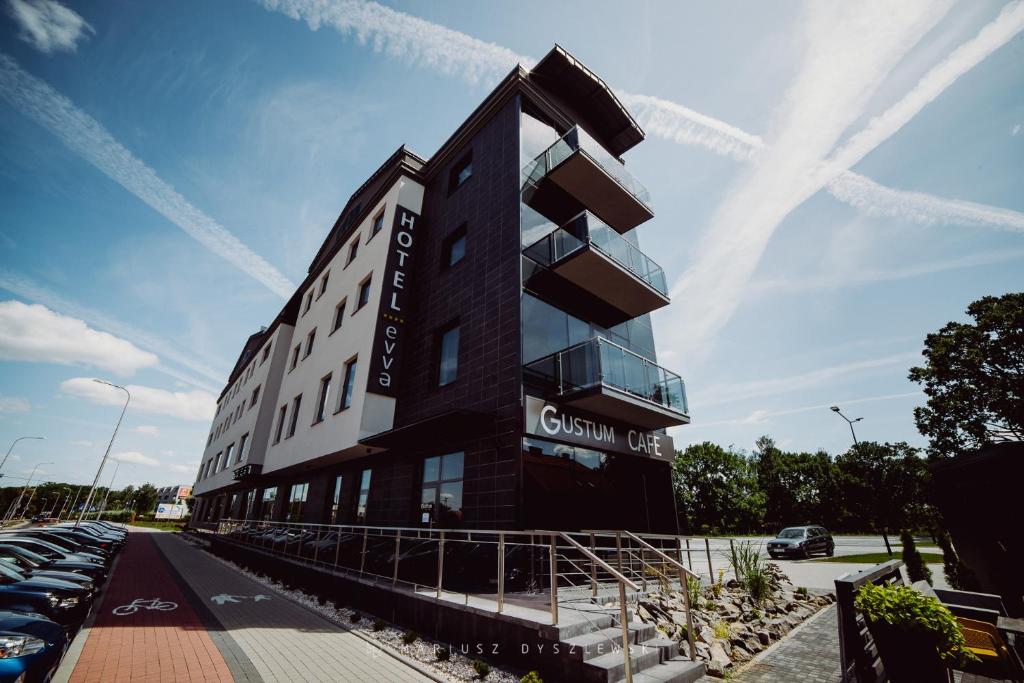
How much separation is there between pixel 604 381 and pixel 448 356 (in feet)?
17.1

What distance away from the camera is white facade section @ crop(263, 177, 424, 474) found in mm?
12762

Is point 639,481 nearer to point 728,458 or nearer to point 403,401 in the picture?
point 403,401

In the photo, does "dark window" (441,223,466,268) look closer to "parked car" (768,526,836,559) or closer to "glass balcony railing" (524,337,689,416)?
"glass balcony railing" (524,337,689,416)

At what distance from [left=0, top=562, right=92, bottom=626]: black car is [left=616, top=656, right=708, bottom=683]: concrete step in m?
8.51

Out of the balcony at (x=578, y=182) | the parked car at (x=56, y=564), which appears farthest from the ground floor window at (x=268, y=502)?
the balcony at (x=578, y=182)

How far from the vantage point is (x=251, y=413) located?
80.9ft

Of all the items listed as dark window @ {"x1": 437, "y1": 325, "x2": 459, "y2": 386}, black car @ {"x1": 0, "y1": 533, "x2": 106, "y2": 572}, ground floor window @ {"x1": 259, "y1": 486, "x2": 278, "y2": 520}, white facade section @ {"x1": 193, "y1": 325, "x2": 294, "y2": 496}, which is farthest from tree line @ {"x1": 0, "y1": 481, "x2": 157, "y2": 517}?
dark window @ {"x1": 437, "y1": 325, "x2": 459, "y2": 386}

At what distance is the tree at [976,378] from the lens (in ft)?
77.2

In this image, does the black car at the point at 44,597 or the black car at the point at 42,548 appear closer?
the black car at the point at 44,597

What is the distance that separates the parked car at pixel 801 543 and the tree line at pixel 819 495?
3233 cm

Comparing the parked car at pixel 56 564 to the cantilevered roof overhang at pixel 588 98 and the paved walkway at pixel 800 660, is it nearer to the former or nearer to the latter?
the paved walkway at pixel 800 660

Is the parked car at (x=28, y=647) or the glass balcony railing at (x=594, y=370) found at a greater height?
the glass balcony railing at (x=594, y=370)

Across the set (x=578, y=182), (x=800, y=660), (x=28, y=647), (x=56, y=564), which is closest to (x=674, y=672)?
(x=800, y=660)

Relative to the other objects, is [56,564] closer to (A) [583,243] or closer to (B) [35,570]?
(B) [35,570]
